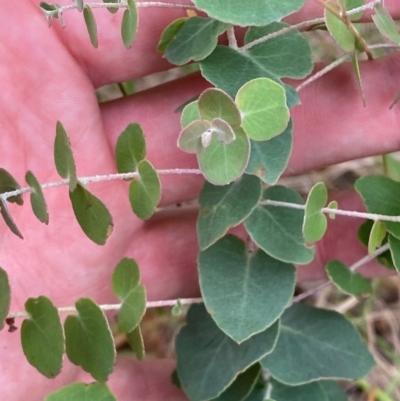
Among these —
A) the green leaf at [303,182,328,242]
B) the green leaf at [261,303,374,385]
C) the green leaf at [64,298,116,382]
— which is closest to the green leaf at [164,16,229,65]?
the green leaf at [303,182,328,242]

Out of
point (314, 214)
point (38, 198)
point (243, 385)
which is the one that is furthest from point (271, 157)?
point (243, 385)

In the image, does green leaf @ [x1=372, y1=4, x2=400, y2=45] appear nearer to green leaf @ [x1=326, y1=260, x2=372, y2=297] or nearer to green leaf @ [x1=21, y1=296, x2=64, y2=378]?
green leaf @ [x1=326, y1=260, x2=372, y2=297]

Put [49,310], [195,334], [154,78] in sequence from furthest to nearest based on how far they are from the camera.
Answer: [154,78] < [195,334] < [49,310]

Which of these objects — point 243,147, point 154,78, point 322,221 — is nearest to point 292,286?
point 322,221

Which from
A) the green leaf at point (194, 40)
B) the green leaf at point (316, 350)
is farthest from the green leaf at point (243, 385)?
the green leaf at point (194, 40)

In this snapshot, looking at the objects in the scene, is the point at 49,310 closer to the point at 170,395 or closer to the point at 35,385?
the point at 35,385

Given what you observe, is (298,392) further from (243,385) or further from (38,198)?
(38,198)
